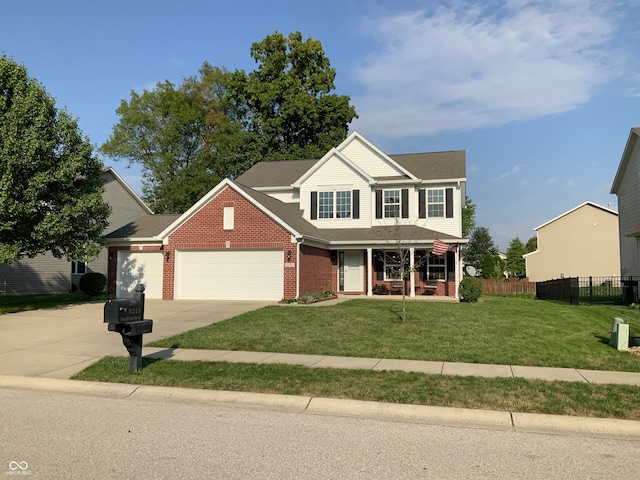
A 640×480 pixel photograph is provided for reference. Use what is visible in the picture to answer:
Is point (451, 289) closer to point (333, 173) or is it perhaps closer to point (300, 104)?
point (333, 173)

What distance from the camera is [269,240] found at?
68.9 feet

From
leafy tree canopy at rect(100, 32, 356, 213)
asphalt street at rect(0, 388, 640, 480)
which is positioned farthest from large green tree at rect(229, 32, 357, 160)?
asphalt street at rect(0, 388, 640, 480)

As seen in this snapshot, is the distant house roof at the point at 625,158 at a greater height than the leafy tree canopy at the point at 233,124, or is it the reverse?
the leafy tree canopy at the point at 233,124

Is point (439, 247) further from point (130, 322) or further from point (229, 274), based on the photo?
point (130, 322)

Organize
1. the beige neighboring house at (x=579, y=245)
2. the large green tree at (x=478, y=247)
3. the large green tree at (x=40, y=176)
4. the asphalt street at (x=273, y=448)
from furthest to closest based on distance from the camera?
the large green tree at (x=478, y=247) < the beige neighboring house at (x=579, y=245) < the large green tree at (x=40, y=176) < the asphalt street at (x=273, y=448)

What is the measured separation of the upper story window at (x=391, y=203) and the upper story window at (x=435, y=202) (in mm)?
1566

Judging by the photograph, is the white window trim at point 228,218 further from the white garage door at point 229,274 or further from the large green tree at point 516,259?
the large green tree at point 516,259

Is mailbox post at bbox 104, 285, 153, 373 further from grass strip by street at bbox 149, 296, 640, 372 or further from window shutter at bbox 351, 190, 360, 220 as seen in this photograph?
window shutter at bbox 351, 190, 360, 220

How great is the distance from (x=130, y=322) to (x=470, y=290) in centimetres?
1599

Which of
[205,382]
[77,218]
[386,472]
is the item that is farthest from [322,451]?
[77,218]

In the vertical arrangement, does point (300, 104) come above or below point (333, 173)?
above

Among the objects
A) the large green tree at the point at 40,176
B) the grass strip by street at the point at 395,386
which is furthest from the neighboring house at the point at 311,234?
the grass strip by street at the point at 395,386

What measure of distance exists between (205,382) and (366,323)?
6558 millimetres

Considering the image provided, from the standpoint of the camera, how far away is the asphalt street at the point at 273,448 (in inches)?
177
